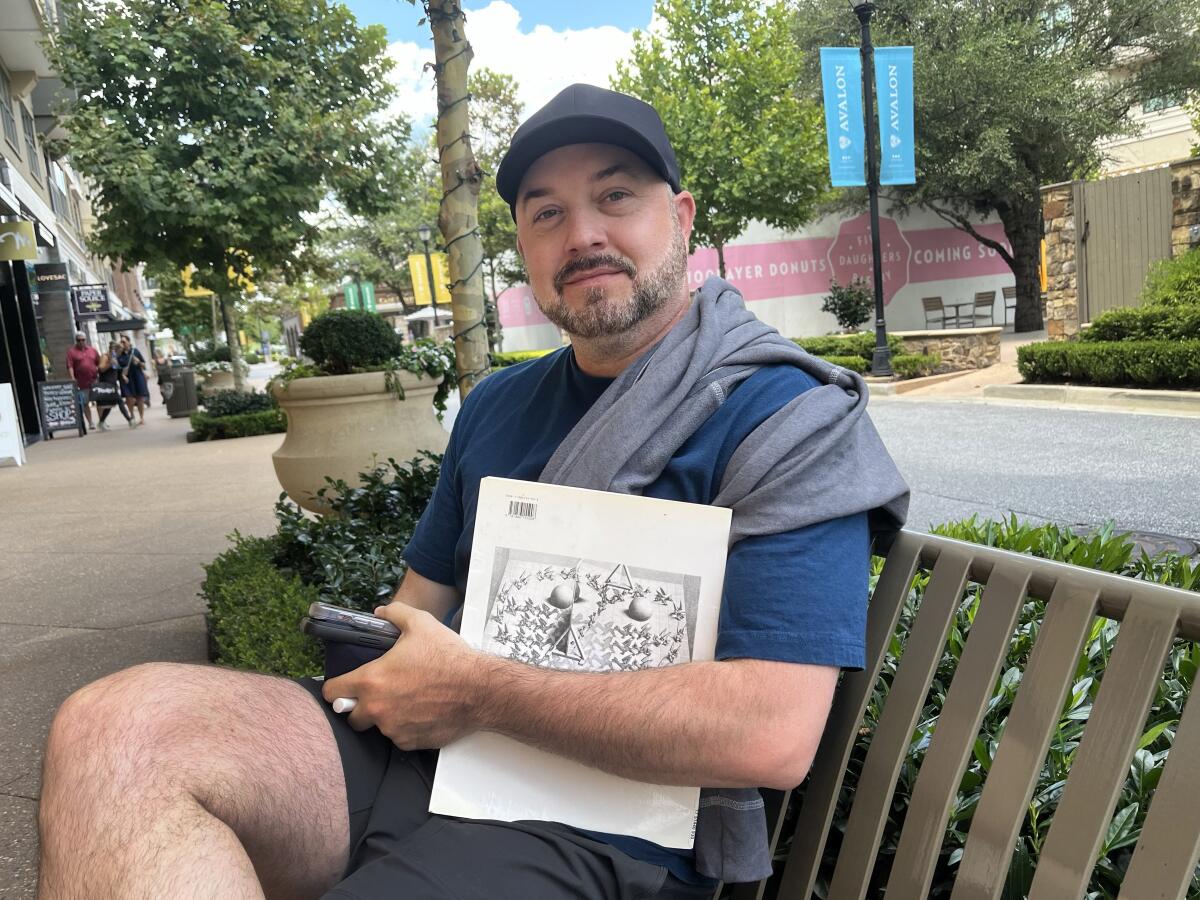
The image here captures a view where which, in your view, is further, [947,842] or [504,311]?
[504,311]

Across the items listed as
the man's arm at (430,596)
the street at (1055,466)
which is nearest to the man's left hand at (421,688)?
the man's arm at (430,596)

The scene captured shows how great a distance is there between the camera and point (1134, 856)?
3.58 ft

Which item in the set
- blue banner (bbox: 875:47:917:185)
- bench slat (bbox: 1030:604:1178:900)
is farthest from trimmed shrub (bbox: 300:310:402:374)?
blue banner (bbox: 875:47:917:185)

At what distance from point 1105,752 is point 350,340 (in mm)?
5023

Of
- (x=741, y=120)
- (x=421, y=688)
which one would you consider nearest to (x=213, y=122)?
(x=421, y=688)

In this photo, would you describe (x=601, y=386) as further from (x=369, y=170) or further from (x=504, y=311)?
(x=504, y=311)

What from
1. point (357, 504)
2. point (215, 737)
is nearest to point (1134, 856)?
point (215, 737)

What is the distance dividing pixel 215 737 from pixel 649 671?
0.71m

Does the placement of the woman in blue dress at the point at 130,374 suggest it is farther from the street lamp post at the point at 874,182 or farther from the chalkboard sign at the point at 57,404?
the street lamp post at the point at 874,182

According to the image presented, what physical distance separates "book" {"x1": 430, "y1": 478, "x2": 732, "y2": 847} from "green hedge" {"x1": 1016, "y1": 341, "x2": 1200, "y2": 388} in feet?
33.0

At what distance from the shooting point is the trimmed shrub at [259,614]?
2.81 meters

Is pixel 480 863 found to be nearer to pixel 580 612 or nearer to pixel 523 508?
pixel 580 612

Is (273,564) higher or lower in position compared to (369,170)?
lower

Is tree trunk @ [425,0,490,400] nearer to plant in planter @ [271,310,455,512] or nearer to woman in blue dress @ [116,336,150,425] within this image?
plant in planter @ [271,310,455,512]
